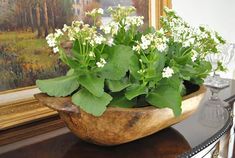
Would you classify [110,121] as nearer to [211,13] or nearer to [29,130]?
[29,130]

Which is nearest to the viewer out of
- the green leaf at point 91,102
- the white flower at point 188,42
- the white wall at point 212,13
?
the green leaf at point 91,102

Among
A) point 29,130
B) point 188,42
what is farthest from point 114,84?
point 29,130

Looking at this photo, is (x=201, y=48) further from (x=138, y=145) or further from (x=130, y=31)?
(x=138, y=145)

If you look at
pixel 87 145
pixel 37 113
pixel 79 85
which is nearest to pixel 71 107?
pixel 79 85

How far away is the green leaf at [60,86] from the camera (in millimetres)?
567

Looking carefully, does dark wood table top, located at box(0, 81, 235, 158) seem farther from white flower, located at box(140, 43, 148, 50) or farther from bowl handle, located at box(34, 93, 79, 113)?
white flower, located at box(140, 43, 148, 50)

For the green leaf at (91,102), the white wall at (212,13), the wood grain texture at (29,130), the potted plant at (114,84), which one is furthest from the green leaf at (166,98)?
the white wall at (212,13)

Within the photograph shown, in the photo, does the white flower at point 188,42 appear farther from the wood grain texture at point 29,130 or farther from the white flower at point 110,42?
the wood grain texture at point 29,130

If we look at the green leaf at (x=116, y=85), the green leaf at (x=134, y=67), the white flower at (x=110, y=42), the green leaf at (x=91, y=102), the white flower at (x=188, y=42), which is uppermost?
the white flower at (x=110, y=42)

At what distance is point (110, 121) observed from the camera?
560mm

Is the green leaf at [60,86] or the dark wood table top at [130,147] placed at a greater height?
the green leaf at [60,86]

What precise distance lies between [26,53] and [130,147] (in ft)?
1.35

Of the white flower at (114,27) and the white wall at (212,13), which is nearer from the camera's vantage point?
the white flower at (114,27)

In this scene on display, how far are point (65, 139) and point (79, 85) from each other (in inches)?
7.9
